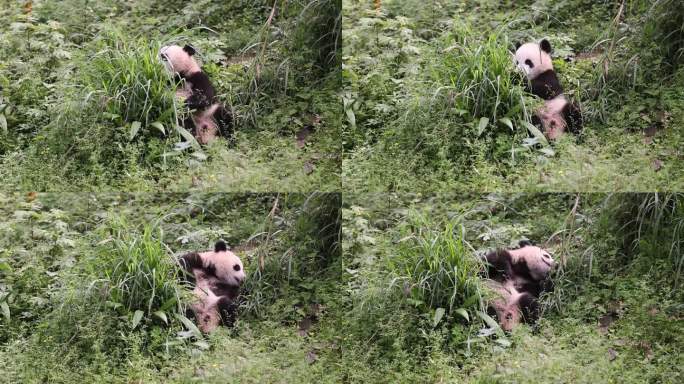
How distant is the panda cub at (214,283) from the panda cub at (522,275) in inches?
60.7

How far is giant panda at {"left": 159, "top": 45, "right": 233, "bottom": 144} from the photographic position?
5.84 meters

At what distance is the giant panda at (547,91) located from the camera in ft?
19.1

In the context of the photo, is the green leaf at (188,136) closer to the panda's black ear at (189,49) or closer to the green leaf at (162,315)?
the panda's black ear at (189,49)

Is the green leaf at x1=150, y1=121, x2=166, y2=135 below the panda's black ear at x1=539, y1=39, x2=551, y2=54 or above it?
below

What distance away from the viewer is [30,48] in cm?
606

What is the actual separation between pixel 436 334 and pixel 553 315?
75 cm

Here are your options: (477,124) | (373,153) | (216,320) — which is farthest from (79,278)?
(477,124)

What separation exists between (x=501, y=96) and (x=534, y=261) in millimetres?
1018

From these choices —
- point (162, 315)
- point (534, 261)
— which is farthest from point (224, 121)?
point (534, 261)

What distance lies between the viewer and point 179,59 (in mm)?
5895

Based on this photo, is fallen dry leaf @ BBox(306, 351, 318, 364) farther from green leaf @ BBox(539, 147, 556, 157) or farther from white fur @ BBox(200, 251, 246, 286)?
green leaf @ BBox(539, 147, 556, 157)

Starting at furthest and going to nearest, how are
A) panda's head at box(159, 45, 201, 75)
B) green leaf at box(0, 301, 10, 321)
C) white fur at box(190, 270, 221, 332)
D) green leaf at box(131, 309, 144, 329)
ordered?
panda's head at box(159, 45, 201, 75), white fur at box(190, 270, 221, 332), green leaf at box(0, 301, 10, 321), green leaf at box(131, 309, 144, 329)

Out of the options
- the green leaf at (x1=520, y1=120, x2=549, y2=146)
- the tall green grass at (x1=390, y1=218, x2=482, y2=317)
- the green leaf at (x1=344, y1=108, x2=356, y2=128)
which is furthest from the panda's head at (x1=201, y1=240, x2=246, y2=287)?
the green leaf at (x1=520, y1=120, x2=549, y2=146)

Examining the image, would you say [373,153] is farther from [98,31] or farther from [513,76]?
[98,31]
